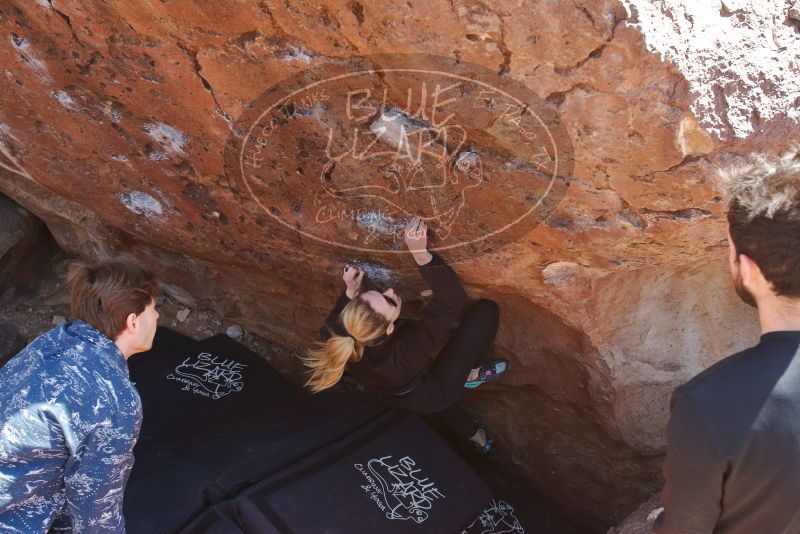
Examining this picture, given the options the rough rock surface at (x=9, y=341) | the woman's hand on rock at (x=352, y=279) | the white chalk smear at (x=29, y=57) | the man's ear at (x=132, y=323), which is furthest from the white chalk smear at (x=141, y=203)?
the rough rock surface at (x=9, y=341)

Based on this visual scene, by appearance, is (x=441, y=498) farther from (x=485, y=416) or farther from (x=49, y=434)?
(x=49, y=434)

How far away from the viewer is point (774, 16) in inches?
66.8

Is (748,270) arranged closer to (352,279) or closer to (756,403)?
(756,403)

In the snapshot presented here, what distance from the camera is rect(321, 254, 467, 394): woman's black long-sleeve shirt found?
8.18 ft

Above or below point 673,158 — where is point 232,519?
below

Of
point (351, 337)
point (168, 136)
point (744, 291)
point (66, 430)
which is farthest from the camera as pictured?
point (351, 337)

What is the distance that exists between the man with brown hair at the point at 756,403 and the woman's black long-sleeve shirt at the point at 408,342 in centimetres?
121

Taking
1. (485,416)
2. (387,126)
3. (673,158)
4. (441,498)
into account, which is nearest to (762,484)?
(673,158)

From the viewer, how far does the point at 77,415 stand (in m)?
1.65

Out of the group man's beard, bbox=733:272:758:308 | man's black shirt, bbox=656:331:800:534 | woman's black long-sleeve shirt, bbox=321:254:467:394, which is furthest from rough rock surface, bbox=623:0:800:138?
woman's black long-sleeve shirt, bbox=321:254:467:394

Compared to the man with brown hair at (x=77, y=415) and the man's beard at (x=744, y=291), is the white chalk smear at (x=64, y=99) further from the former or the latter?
the man's beard at (x=744, y=291)

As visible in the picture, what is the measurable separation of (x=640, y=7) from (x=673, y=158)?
1.29 feet

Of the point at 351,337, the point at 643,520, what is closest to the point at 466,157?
the point at 351,337

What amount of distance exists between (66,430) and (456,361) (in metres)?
1.54
